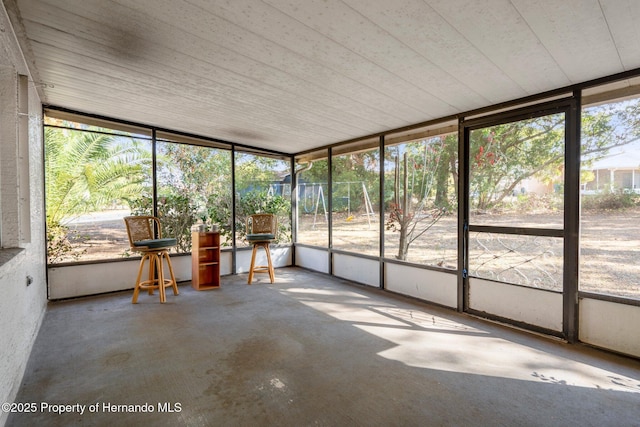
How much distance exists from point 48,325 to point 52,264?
121 centimetres

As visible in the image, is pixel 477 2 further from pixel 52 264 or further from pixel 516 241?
pixel 52 264

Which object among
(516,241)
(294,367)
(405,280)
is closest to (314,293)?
(405,280)

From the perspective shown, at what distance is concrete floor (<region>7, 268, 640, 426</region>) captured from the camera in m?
1.75

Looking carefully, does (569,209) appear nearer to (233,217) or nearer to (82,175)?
(233,217)

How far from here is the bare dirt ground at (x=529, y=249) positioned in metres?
2.49

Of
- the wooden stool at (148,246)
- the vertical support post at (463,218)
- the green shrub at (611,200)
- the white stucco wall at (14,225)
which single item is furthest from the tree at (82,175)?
the green shrub at (611,200)

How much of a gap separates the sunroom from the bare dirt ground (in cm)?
→ 2

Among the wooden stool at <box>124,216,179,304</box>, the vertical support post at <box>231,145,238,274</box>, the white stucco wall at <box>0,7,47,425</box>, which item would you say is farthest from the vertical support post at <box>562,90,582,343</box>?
the vertical support post at <box>231,145,238,274</box>

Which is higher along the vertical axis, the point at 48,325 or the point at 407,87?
the point at 407,87

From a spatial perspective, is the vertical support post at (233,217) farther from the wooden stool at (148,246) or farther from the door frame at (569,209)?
the door frame at (569,209)

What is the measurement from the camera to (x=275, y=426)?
5.41 ft

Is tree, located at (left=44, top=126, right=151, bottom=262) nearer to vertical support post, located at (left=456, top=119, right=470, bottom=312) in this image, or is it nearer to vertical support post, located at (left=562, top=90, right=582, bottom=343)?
vertical support post, located at (left=456, top=119, right=470, bottom=312)

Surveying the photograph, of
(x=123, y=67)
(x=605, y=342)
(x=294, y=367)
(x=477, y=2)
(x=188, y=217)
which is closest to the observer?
(x=477, y=2)

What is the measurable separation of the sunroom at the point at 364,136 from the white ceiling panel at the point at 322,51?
0.06 ft
